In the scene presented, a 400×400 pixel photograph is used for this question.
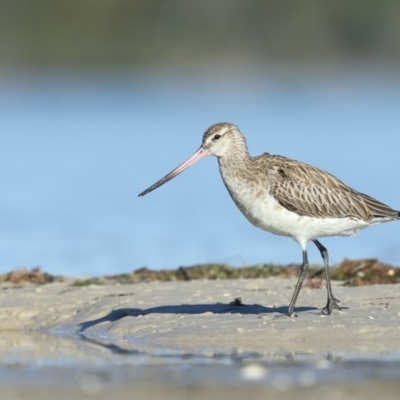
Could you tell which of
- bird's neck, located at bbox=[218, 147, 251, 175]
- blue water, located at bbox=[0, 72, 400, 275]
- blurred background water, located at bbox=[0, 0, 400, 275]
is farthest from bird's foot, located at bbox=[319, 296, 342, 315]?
blurred background water, located at bbox=[0, 0, 400, 275]

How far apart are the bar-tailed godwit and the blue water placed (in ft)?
13.0

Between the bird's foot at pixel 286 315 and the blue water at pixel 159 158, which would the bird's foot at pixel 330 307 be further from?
the blue water at pixel 159 158

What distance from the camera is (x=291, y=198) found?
1292 centimetres

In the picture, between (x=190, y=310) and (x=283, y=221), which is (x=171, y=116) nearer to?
(x=190, y=310)

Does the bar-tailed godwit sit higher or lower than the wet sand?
higher

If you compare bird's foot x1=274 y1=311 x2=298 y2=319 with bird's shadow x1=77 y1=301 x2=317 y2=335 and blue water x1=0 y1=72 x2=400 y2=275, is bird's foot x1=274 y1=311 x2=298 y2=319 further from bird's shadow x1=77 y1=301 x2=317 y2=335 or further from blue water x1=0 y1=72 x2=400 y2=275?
blue water x1=0 y1=72 x2=400 y2=275

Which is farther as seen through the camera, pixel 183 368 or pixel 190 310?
pixel 190 310

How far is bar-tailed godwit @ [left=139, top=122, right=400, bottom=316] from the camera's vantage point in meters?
12.9

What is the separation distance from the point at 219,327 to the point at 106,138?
27.6m

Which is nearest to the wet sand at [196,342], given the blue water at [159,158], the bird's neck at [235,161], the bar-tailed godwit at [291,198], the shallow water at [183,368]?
the shallow water at [183,368]

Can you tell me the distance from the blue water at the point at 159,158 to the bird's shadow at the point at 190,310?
12.7ft

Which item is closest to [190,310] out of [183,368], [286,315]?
[286,315]

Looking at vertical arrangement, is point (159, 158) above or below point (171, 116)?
below

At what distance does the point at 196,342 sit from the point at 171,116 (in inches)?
1381
